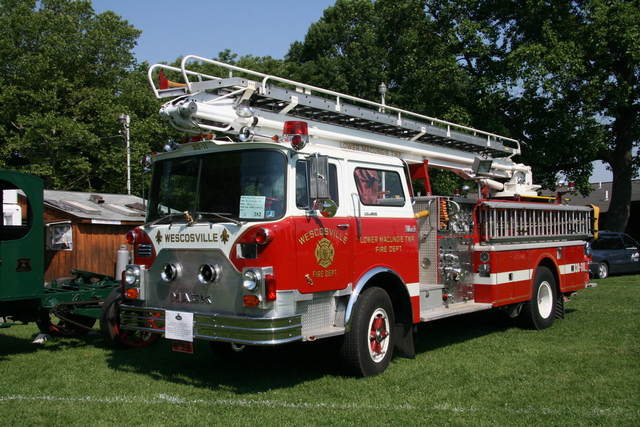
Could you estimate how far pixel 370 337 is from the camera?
264 inches

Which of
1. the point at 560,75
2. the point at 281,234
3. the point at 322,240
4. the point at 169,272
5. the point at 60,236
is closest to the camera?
the point at 281,234

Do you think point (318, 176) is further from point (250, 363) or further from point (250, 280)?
point (250, 363)

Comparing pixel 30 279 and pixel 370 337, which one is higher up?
pixel 30 279

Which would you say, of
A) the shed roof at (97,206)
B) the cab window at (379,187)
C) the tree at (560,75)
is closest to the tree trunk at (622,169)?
the tree at (560,75)

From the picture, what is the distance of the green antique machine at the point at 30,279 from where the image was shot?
8039mm

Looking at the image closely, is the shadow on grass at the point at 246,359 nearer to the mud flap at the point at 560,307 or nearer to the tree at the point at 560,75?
the mud flap at the point at 560,307

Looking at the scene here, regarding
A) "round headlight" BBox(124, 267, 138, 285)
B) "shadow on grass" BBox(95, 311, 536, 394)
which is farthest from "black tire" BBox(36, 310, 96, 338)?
"round headlight" BBox(124, 267, 138, 285)

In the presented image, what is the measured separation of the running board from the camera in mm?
7623

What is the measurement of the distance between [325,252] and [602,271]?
16.9m

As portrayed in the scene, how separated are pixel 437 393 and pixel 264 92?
3671 mm

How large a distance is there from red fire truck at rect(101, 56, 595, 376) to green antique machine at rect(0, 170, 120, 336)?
81 centimetres

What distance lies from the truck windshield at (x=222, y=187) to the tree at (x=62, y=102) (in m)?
22.3

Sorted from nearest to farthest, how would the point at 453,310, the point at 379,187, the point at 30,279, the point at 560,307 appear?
1. the point at 379,187
2. the point at 453,310
3. the point at 30,279
4. the point at 560,307

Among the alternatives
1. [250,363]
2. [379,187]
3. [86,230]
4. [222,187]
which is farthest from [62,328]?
[86,230]
